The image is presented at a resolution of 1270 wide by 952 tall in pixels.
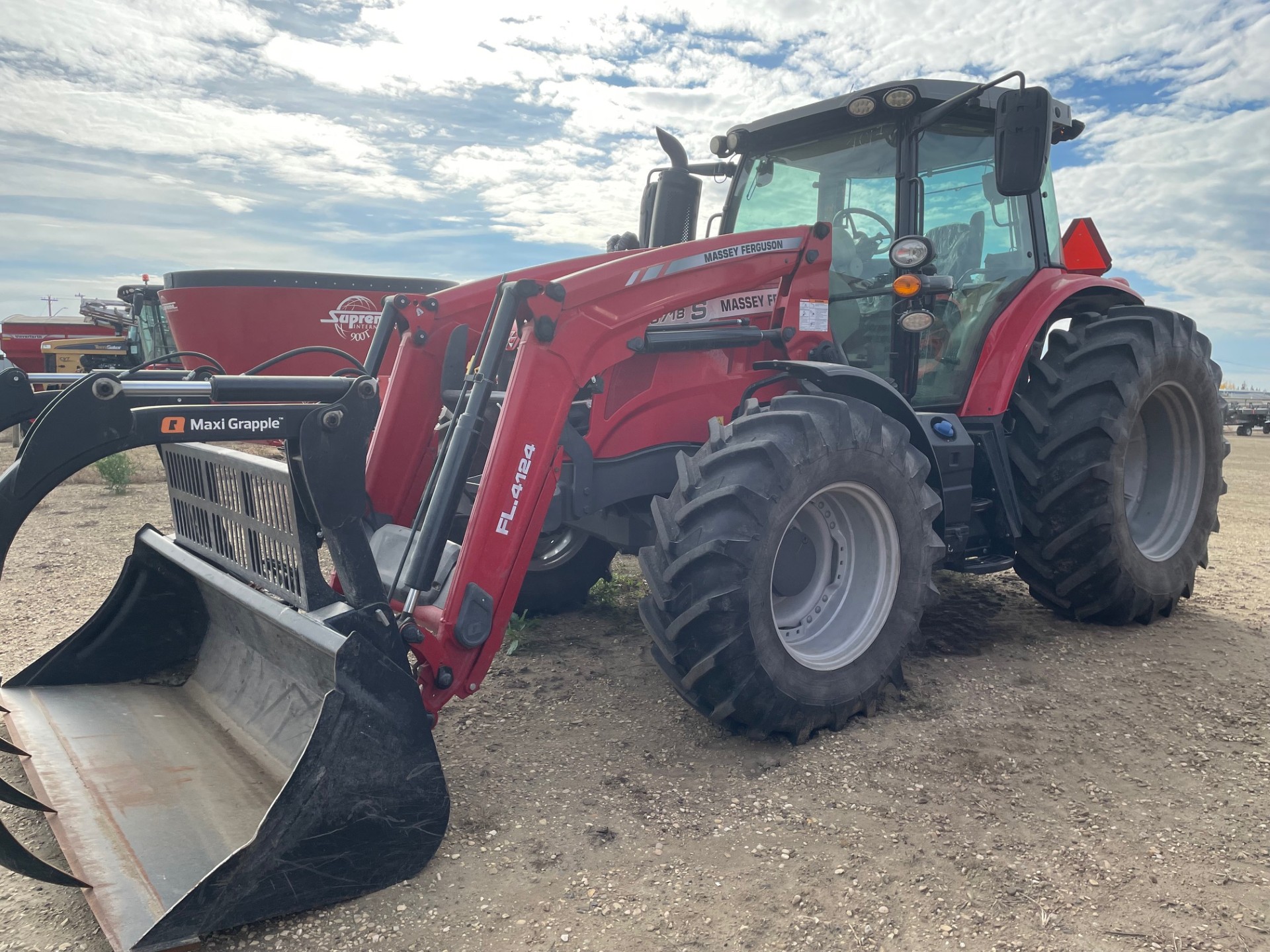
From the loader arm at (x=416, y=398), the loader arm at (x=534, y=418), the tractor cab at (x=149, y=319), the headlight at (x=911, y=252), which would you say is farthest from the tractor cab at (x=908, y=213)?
the tractor cab at (x=149, y=319)

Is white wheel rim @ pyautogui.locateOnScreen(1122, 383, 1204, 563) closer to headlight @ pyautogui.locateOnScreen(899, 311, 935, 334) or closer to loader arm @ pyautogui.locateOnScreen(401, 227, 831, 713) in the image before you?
headlight @ pyautogui.locateOnScreen(899, 311, 935, 334)

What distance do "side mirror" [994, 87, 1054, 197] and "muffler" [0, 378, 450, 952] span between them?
2.72 metres

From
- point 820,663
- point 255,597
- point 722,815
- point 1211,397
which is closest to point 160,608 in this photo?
point 255,597

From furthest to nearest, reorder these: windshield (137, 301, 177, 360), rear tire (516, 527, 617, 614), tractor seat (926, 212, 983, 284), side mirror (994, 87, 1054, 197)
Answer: windshield (137, 301, 177, 360) → rear tire (516, 527, 617, 614) → tractor seat (926, 212, 983, 284) → side mirror (994, 87, 1054, 197)

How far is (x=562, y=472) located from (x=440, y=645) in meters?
0.90

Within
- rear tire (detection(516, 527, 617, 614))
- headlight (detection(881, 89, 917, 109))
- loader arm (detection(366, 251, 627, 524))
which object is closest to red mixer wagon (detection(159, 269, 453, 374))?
rear tire (detection(516, 527, 617, 614))

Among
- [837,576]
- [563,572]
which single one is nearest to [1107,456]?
[837,576]

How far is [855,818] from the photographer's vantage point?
2777 mm

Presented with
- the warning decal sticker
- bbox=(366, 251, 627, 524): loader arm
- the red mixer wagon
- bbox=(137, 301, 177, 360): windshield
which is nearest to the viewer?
bbox=(366, 251, 627, 524): loader arm

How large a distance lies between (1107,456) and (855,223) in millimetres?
1622

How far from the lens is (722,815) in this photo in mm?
2795

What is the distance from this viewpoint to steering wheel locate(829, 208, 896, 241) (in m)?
4.33

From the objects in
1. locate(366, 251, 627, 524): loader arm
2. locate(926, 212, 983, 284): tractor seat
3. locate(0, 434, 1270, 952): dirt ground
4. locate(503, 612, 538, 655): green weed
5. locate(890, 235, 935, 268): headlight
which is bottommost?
locate(0, 434, 1270, 952): dirt ground

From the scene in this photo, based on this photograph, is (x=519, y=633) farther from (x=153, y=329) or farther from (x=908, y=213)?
(x=153, y=329)
